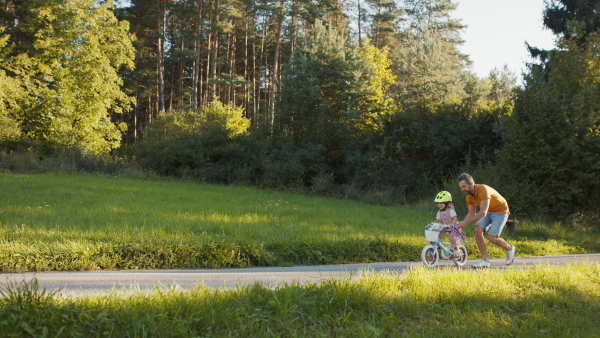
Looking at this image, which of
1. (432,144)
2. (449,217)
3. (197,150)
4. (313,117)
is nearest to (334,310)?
(449,217)

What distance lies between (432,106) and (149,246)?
23106 millimetres

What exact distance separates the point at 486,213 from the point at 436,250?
1338 millimetres

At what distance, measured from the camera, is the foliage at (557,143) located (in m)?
17.8

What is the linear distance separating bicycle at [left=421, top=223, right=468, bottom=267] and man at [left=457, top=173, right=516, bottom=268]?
40cm

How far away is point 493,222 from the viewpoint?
9250 mm

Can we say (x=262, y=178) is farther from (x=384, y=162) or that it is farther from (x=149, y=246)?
(x=149, y=246)

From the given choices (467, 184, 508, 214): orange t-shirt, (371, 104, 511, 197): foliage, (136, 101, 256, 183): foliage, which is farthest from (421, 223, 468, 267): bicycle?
(136, 101, 256, 183): foliage

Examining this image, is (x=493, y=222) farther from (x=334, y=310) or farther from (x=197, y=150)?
(x=197, y=150)

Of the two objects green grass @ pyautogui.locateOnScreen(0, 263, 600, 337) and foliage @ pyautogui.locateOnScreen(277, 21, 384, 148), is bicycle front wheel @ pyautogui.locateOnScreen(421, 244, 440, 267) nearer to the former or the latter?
green grass @ pyautogui.locateOnScreen(0, 263, 600, 337)

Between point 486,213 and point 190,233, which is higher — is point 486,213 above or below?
above

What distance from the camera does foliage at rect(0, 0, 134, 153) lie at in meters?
28.5

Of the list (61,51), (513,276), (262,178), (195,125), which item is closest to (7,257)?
(513,276)

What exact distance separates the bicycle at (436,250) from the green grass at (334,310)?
1.52m

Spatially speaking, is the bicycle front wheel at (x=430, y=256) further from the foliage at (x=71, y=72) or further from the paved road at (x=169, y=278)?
the foliage at (x=71, y=72)
